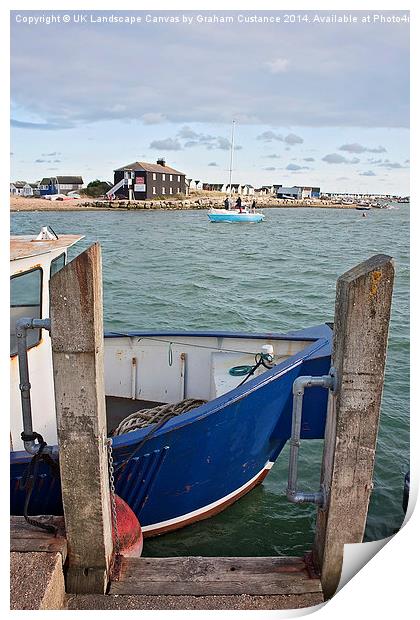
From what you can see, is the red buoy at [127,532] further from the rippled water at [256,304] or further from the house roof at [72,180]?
the house roof at [72,180]

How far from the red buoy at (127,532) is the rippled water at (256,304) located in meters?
1.44

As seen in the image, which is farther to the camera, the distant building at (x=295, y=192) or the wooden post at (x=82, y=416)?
the distant building at (x=295, y=192)

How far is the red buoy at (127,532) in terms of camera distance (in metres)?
4.01

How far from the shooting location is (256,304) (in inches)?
651

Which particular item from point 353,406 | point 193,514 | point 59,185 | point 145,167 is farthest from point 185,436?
point 59,185

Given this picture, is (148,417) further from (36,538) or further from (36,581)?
(36,581)

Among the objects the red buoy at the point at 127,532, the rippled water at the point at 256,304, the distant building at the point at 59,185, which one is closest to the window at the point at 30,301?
the red buoy at the point at 127,532

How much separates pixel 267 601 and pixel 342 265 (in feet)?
73.1

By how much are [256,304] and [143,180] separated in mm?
56980

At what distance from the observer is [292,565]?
3662 mm

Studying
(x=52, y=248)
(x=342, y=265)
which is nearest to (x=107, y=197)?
(x=342, y=265)

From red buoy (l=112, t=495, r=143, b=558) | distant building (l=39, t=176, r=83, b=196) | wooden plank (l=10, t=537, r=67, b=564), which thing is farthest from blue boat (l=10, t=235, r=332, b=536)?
distant building (l=39, t=176, r=83, b=196)

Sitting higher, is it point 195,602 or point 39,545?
point 39,545
